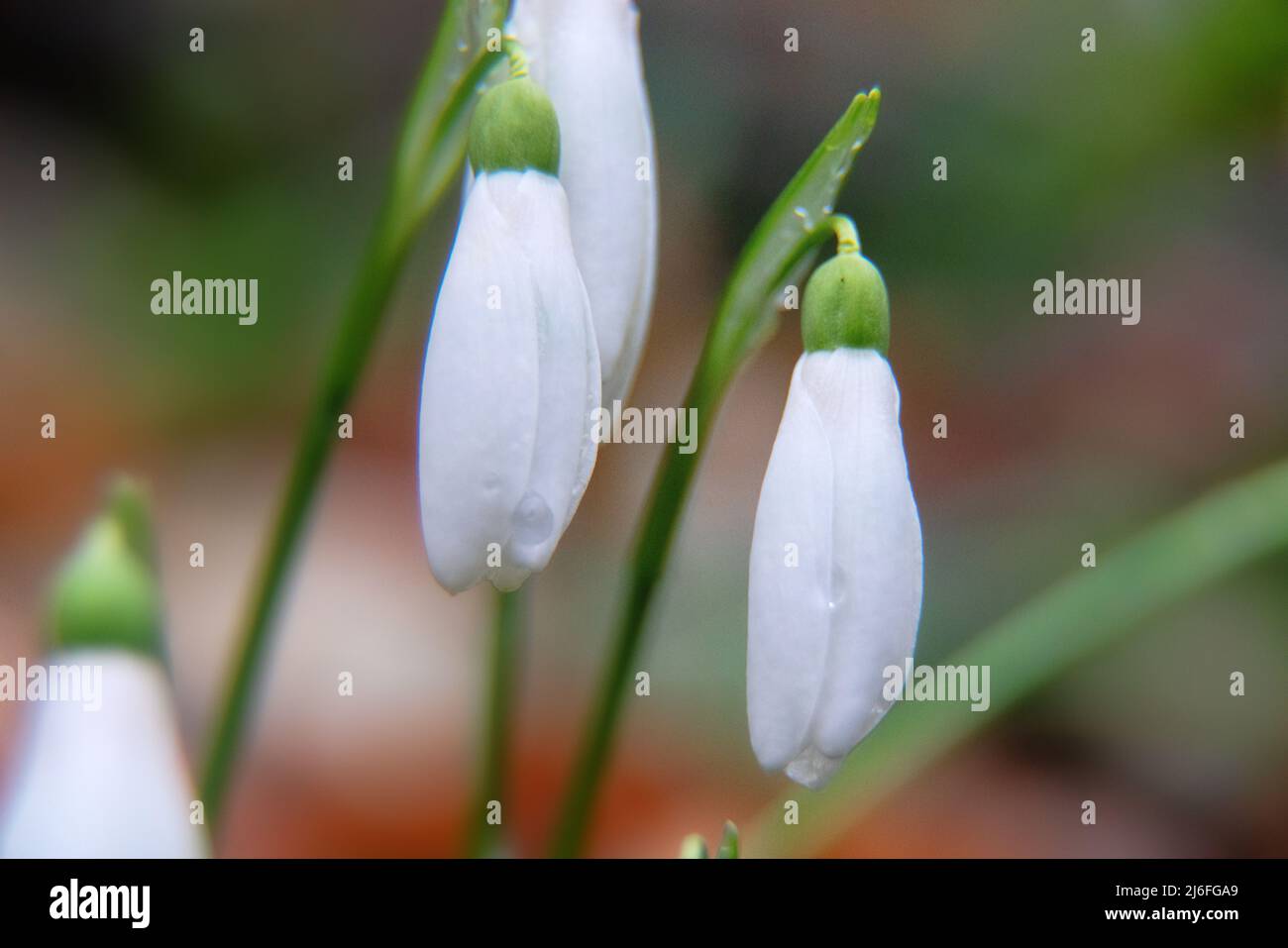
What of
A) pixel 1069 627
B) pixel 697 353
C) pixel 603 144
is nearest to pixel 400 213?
pixel 603 144

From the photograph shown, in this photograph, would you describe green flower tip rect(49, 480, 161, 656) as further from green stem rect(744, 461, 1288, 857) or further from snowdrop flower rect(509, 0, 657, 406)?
green stem rect(744, 461, 1288, 857)

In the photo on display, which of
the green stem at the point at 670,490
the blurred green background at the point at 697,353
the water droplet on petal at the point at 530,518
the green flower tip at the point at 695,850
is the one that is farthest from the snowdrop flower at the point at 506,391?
the blurred green background at the point at 697,353

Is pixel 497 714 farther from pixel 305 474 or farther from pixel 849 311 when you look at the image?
pixel 849 311

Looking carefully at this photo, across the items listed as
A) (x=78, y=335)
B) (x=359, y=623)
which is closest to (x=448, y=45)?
(x=359, y=623)

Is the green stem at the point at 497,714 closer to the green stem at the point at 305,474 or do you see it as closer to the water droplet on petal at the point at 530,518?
the green stem at the point at 305,474

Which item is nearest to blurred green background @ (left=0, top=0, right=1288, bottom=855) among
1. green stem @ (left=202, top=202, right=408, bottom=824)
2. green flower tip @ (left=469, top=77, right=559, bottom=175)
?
green stem @ (left=202, top=202, right=408, bottom=824)
